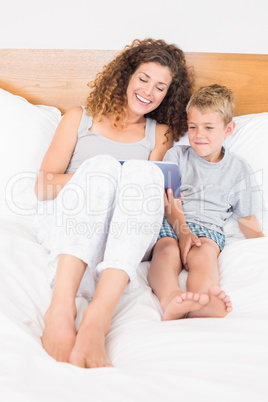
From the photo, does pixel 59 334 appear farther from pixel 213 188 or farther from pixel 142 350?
pixel 213 188

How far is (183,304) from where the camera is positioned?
74 cm

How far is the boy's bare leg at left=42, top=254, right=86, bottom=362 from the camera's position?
662 millimetres

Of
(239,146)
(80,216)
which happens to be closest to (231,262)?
(80,216)

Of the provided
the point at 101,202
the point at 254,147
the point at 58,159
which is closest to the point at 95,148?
the point at 58,159

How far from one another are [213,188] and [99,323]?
0.66 m

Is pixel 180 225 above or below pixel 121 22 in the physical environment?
below

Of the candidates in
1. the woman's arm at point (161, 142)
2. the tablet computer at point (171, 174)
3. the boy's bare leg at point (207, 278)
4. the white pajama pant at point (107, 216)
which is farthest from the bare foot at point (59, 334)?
the woman's arm at point (161, 142)

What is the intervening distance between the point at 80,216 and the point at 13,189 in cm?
52

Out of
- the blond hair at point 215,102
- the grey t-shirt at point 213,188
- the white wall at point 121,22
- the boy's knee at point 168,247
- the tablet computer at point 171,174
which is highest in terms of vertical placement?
the white wall at point 121,22

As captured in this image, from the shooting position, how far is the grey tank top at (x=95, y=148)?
1255 mm

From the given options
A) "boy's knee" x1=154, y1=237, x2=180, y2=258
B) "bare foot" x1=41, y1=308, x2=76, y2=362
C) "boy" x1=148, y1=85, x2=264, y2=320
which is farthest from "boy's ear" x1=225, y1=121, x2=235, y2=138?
"bare foot" x1=41, y1=308, x2=76, y2=362

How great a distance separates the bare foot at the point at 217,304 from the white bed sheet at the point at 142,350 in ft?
0.06

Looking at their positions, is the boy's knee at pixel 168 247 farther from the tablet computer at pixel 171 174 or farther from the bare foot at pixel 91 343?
the bare foot at pixel 91 343

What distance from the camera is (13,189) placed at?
125 cm
